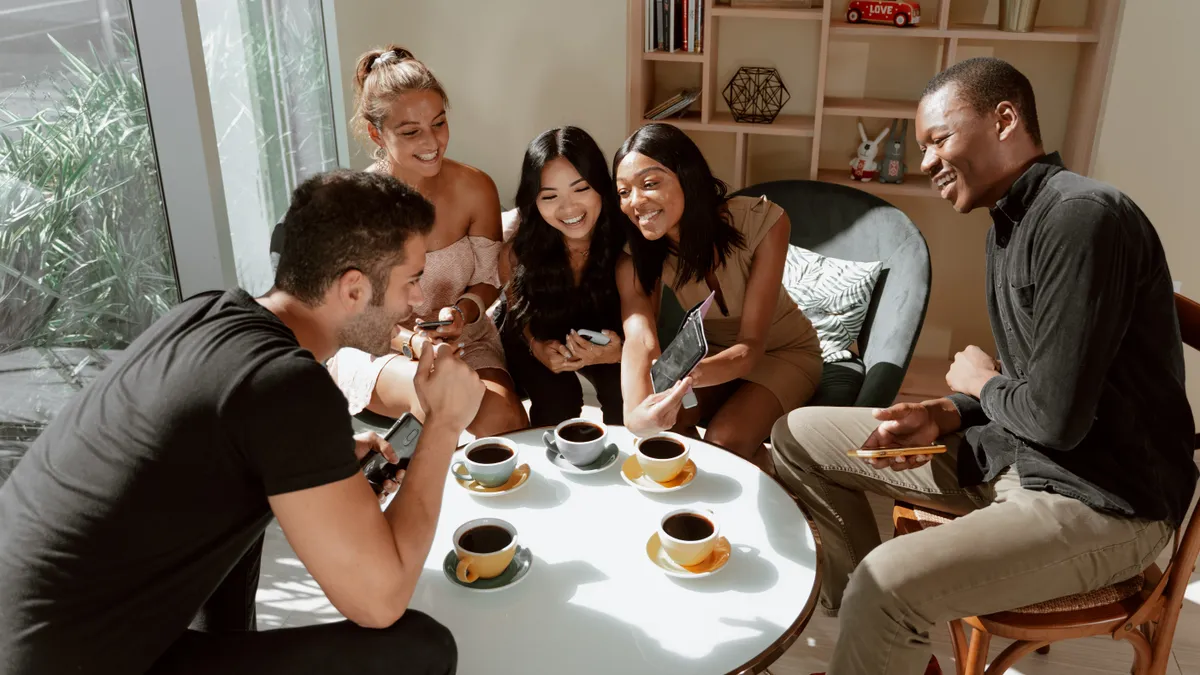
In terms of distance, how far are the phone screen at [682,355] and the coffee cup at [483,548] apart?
0.52 meters

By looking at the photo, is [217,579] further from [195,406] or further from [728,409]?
[728,409]

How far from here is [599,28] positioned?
3.21 m

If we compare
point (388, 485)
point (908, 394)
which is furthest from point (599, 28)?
point (388, 485)

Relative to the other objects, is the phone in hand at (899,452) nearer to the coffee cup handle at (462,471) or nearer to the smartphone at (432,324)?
the coffee cup handle at (462,471)

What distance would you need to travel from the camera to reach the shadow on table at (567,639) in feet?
4.21

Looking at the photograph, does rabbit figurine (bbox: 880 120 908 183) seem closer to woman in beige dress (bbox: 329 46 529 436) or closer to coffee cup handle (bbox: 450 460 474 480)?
woman in beige dress (bbox: 329 46 529 436)

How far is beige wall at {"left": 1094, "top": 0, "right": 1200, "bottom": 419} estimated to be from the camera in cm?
271

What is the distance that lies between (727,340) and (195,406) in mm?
1543

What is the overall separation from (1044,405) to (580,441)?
2.70 ft

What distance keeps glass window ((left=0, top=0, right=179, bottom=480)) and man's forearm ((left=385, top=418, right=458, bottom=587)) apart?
4.52 ft

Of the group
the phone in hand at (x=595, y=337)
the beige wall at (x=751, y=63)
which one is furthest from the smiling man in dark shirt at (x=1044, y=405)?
the beige wall at (x=751, y=63)

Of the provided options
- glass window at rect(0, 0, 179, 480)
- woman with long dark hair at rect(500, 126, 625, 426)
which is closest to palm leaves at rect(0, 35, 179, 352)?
glass window at rect(0, 0, 179, 480)

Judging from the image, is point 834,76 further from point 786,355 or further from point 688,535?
point 688,535

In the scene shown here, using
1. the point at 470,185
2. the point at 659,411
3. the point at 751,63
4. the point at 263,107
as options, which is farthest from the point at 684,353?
the point at 263,107
